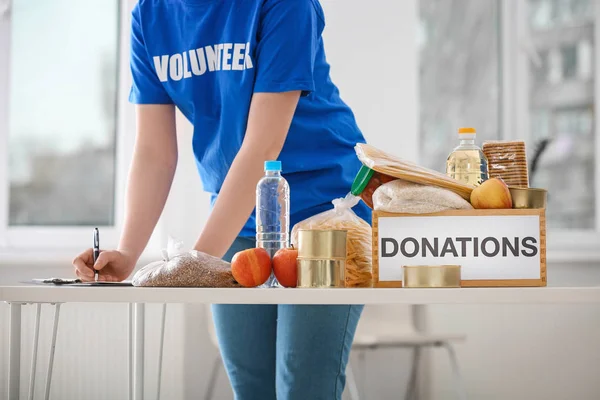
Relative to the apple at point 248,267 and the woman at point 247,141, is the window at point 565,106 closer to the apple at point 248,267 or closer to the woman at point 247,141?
the woman at point 247,141

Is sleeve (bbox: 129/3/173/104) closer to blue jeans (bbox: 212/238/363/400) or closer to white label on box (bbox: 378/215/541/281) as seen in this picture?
blue jeans (bbox: 212/238/363/400)

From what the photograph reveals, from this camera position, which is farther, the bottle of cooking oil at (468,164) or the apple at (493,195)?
the bottle of cooking oil at (468,164)

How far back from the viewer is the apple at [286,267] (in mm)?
940

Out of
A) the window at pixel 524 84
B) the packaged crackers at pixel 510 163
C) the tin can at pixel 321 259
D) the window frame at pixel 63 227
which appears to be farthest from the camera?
the window at pixel 524 84

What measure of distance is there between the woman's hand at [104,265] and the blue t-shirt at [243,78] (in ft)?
0.97

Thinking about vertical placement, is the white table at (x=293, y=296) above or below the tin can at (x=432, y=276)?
below

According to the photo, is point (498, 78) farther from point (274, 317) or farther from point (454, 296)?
point (454, 296)

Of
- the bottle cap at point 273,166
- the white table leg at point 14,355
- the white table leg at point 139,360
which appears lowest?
the white table leg at point 139,360

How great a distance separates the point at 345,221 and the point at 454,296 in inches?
10.3

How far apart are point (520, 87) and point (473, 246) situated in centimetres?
252

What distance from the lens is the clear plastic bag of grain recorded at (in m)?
0.91

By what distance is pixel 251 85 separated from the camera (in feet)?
4.09

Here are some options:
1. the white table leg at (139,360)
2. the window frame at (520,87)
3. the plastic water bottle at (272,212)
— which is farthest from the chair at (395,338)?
the plastic water bottle at (272,212)

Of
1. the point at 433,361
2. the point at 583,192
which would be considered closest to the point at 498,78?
the point at 583,192
